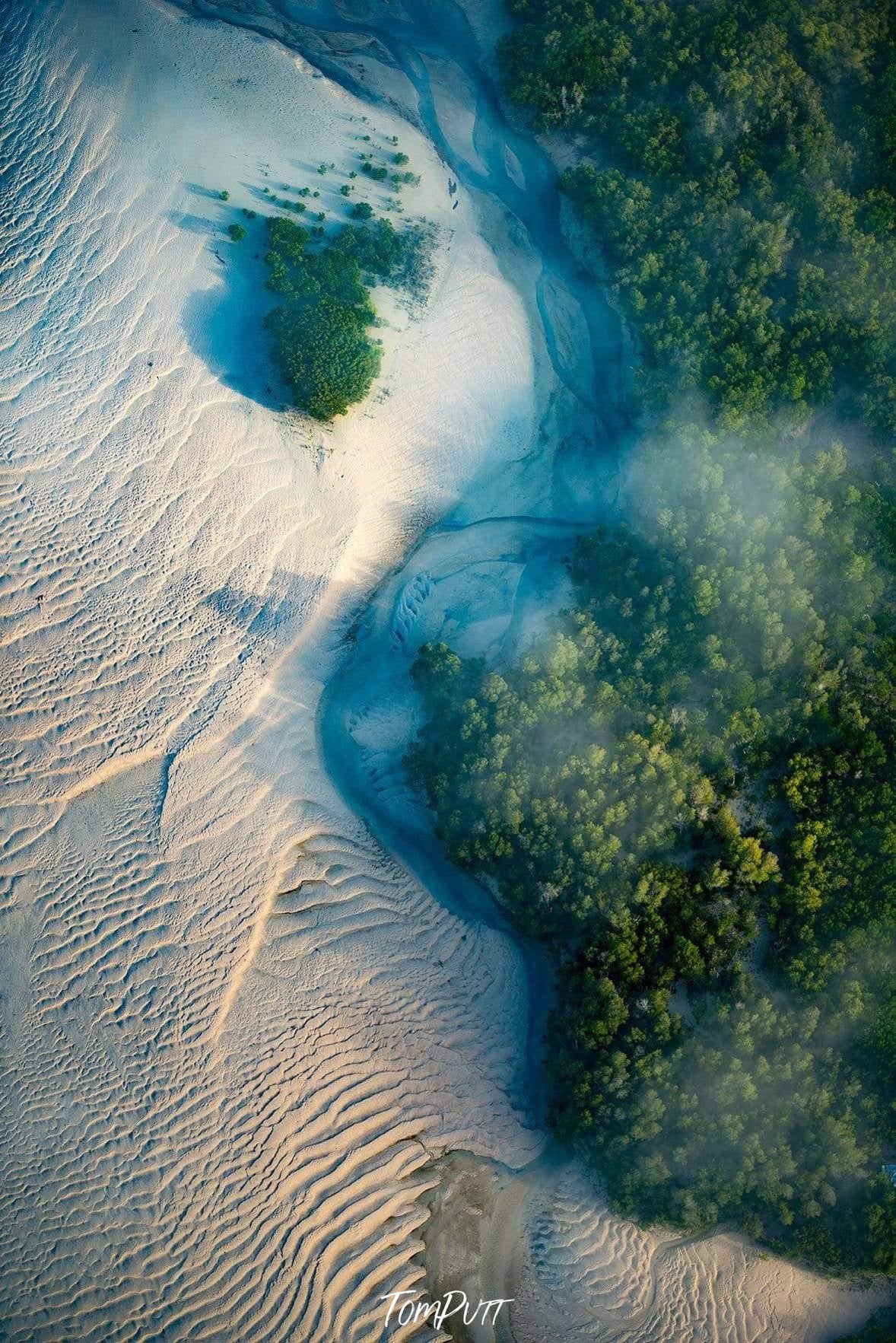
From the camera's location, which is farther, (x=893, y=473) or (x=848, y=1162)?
(x=893, y=473)

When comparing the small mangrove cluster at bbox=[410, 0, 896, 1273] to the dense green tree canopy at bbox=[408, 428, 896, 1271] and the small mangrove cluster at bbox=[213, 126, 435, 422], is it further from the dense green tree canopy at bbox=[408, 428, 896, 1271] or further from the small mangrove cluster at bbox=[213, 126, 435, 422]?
the small mangrove cluster at bbox=[213, 126, 435, 422]

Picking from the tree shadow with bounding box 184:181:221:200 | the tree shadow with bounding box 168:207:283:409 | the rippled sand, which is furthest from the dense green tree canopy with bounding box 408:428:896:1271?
the tree shadow with bounding box 184:181:221:200

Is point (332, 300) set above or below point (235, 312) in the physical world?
above

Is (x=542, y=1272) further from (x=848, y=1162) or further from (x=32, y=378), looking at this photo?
(x=32, y=378)

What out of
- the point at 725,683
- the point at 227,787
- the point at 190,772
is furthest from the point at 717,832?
the point at 190,772

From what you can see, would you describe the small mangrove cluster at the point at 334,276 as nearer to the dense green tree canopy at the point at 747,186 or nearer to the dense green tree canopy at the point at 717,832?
the dense green tree canopy at the point at 747,186

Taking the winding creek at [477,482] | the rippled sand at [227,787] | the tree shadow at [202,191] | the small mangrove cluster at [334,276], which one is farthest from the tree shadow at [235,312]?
the winding creek at [477,482]

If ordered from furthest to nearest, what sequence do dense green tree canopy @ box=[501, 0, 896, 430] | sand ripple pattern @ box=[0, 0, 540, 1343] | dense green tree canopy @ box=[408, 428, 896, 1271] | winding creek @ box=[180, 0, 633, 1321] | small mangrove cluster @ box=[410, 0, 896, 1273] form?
winding creek @ box=[180, 0, 633, 1321] → dense green tree canopy @ box=[501, 0, 896, 430] → sand ripple pattern @ box=[0, 0, 540, 1343] → small mangrove cluster @ box=[410, 0, 896, 1273] → dense green tree canopy @ box=[408, 428, 896, 1271]

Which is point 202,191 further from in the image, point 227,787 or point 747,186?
point 227,787

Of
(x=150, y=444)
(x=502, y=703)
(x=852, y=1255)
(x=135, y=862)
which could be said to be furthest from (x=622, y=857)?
(x=150, y=444)

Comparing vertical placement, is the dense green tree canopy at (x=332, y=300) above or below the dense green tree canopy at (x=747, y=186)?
below

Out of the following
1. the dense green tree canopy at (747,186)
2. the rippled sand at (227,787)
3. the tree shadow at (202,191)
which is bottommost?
the rippled sand at (227,787)
